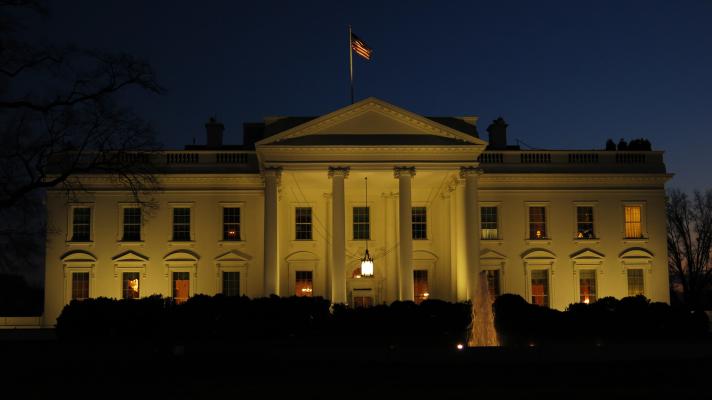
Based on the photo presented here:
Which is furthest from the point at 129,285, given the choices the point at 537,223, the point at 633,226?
the point at 633,226

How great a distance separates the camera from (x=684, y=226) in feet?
198

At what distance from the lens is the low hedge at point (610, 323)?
30844 millimetres

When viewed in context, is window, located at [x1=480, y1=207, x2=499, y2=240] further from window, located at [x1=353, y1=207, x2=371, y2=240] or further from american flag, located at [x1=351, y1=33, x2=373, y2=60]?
american flag, located at [x1=351, y1=33, x2=373, y2=60]

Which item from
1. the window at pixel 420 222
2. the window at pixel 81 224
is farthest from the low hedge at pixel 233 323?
the window at pixel 420 222

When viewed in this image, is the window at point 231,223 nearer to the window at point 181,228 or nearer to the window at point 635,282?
the window at point 181,228

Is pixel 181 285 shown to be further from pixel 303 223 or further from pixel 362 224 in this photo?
pixel 362 224

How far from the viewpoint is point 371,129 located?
35.3m

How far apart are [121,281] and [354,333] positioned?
13992mm

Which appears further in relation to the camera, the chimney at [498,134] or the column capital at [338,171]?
the chimney at [498,134]

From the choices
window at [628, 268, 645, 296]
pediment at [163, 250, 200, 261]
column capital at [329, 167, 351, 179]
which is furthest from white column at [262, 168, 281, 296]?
window at [628, 268, 645, 296]

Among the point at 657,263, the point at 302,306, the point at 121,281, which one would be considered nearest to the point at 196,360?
the point at 302,306

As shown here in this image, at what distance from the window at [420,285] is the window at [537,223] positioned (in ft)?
18.2

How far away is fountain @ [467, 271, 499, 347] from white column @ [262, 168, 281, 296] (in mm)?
9029

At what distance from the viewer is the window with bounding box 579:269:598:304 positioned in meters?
40.2
